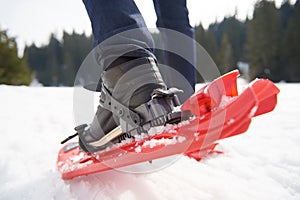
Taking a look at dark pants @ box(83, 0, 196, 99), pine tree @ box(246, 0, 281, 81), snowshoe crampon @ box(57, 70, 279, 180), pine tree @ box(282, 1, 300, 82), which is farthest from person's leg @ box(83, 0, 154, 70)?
pine tree @ box(246, 0, 281, 81)

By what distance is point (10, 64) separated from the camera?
31.6ft

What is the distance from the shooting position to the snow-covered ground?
0.53 meters

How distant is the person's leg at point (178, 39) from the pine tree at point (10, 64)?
10.0 metres

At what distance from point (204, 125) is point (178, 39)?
0.42 meters

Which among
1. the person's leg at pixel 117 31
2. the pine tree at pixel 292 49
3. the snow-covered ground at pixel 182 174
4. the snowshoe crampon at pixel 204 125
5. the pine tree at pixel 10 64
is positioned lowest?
the pine tree at pixel 292 49

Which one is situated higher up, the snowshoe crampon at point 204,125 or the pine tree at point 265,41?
the snowshoe crampon at point 204,125

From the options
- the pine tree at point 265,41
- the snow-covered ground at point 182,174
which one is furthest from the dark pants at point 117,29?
the pine tree at point 265,41

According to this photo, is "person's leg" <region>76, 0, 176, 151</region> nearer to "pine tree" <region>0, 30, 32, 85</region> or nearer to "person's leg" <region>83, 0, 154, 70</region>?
"person's leg" <region>83, 0, 154, 70</region>

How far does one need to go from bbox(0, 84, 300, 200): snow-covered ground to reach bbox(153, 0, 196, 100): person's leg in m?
0.23

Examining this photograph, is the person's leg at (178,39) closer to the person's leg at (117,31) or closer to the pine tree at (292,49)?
the person's leg at (117,31)

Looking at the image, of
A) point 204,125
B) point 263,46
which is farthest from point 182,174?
point 263,46

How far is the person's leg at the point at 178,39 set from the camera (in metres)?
0.73

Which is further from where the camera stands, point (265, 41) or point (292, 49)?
point (265, 41)

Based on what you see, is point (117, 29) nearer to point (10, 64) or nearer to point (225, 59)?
point (10, 64)
